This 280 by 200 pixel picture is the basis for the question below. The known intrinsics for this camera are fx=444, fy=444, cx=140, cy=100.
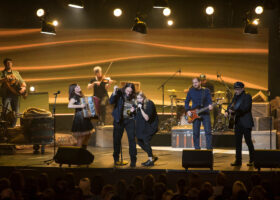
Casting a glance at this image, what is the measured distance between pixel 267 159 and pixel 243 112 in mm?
1123

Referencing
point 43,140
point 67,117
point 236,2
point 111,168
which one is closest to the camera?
point 111,168

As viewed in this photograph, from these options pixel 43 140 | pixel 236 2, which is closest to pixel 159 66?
pixel 236 2

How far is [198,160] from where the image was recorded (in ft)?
26.2

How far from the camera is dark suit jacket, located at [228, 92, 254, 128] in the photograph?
Answer: 8633 mm

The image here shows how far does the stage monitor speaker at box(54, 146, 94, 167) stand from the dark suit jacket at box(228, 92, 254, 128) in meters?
2.97

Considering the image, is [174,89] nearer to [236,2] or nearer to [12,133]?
[236,2]

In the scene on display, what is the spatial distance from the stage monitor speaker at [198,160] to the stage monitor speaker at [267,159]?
830mm

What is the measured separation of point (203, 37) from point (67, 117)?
5.10 m

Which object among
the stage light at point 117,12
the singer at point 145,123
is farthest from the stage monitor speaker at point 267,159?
the stage light at point 117,12

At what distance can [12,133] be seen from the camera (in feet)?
37.0

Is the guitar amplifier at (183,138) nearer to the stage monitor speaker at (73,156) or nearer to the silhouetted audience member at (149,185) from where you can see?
the stage monitor speaker at (73,156)

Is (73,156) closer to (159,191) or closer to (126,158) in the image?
(126,158)

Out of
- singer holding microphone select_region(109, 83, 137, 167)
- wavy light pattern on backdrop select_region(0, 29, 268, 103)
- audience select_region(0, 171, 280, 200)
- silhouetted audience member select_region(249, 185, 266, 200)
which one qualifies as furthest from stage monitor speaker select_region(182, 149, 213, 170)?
wavy light pattern on backdrop select_region(0, 29, 268, 103)

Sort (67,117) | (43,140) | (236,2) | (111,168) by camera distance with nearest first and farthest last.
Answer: (111,168) → (43,140) → (236,2) → (67,117)
